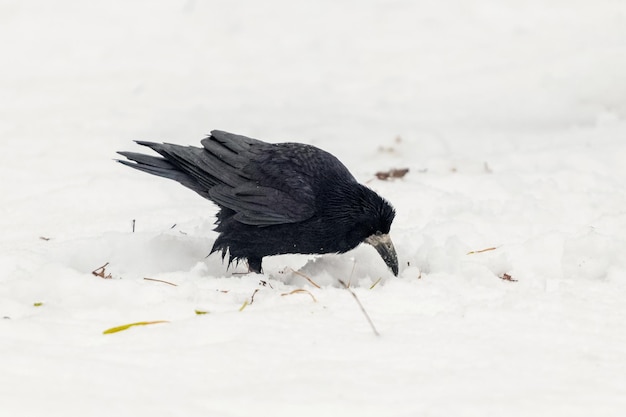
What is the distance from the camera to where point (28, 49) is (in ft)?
29.4

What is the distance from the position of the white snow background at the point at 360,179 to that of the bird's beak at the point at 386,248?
0.12 metres

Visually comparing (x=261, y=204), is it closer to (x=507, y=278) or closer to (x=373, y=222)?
(x=373, y=222)

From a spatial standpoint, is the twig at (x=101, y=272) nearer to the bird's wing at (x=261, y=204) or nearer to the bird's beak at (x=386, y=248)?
the bird's wing at (x=261, y=204)

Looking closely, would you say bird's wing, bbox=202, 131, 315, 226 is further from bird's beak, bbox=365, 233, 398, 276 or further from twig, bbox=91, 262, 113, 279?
twig, bbox=91, 262, 113, 279

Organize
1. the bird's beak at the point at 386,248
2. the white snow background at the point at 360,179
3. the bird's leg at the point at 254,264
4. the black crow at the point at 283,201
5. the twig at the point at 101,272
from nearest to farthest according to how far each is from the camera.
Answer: the white snow background at the point at 360,179
the twig at the point at 101,272
the bird's beak at the point at 386,248
the black crow at the point at 283,201
the bird's leg at the point at 254,264

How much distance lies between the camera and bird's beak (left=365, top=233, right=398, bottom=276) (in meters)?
4.55

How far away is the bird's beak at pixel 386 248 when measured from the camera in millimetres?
4547

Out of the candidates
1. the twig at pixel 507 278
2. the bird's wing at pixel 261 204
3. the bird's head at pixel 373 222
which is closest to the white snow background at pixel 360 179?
the twig at pixel 507 278

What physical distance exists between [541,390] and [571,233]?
201 cm

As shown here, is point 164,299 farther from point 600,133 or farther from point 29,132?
point 600,133

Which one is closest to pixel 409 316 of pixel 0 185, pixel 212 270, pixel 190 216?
pixel 212 270

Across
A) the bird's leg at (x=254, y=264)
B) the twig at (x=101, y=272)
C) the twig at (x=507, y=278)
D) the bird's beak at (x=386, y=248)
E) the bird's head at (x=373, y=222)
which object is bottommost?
the twig at (x=101, y=272)

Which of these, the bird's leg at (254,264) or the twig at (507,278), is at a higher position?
the twig at (507,278)

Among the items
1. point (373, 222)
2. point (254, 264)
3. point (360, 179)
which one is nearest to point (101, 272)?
point (254, 264)
